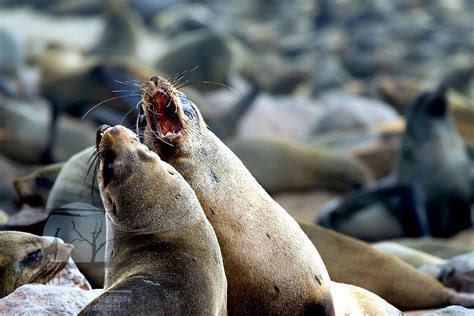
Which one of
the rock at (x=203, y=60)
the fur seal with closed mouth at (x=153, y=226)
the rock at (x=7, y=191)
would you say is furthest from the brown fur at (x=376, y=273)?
Result: the rock at (x=203, y=60)

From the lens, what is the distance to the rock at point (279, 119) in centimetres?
1734

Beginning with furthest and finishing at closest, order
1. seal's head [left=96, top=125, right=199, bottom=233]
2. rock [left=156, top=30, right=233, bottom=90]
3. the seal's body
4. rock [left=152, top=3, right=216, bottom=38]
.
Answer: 1. rock [left=152, top=3, right=216, bottom=38]
2. rock [left=156, top=30, right=233, bottom=90]
3. the seal's body
4. seal's head [left=96, top=125, right=199, bottom=233]

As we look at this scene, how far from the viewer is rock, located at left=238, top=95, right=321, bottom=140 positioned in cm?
1734

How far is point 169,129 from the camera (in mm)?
4664

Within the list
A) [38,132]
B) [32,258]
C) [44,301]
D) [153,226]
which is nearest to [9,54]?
[38,132]

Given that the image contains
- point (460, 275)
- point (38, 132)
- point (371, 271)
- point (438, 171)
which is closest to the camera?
point (371, 271)

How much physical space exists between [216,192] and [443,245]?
14.8ft

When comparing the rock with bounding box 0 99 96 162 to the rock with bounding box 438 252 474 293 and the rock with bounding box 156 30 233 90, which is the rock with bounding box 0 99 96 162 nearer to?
the rock with bounding box 156 30 233 90

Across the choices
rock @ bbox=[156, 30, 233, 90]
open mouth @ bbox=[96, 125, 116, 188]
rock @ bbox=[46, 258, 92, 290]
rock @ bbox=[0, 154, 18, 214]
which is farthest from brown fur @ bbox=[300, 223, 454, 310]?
rock @ bbox=[156, 30, 233, 90]

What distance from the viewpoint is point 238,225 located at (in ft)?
15.2

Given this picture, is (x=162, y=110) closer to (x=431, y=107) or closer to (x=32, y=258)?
(x=32, y=258)

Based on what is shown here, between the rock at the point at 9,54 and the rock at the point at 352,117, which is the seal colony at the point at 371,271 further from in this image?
the rock at the point at 9,54

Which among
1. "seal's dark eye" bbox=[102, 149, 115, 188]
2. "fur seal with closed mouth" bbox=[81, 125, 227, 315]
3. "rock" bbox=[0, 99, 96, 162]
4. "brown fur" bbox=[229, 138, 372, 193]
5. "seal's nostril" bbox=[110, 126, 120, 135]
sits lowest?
"rock" bbox=[0, 99, 96, 162]

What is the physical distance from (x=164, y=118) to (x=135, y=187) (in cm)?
71
